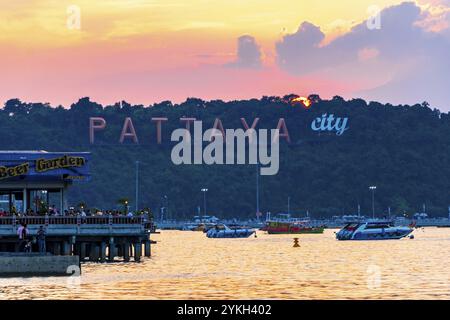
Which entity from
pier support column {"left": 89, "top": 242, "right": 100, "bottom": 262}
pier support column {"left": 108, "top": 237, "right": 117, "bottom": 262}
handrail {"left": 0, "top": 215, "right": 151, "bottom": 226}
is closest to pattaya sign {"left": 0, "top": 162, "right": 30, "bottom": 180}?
handrail {"left": 0, "top": 215, "right": 151, "bottom": 226}

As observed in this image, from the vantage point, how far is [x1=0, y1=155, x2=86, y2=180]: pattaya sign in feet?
378

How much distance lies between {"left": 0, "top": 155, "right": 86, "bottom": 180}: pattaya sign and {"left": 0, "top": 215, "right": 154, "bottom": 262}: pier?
6.95 metres

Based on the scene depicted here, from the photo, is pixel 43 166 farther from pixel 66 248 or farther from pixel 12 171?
pixel 66 248

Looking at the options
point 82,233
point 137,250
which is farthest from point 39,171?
point 137,250

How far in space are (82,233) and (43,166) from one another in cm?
983

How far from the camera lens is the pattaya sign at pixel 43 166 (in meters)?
115

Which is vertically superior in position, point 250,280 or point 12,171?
point 12,171

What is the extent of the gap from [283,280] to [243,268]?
18.2 m

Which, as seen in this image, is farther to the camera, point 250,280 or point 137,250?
point 137,250

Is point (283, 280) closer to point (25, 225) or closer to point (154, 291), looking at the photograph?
point (154, 291)

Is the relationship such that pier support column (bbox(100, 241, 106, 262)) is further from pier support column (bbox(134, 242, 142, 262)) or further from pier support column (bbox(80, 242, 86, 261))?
pier support column (bbox(134, 242, 142, 262))

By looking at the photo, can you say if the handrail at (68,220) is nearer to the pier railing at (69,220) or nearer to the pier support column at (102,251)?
the pier railing at (69,220)

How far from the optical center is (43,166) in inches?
4587
